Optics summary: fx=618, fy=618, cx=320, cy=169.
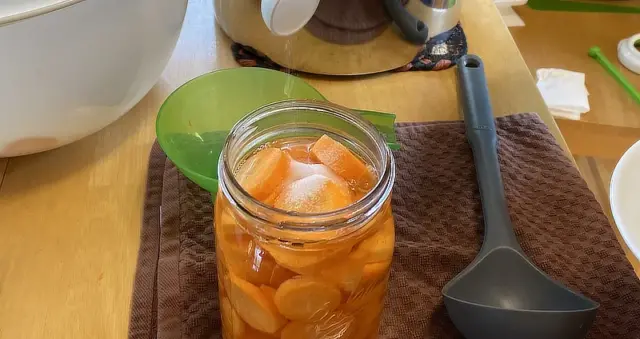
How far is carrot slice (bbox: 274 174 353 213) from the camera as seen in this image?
33 cm

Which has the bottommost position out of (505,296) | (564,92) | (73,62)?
(564,92)

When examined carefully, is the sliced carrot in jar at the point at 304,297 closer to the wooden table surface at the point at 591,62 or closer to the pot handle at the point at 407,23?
the pot handle at the point at 407,23

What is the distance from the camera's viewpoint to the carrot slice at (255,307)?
0.33m

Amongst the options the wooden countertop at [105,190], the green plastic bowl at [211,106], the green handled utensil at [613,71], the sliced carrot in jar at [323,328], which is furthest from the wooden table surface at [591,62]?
the sliced carrot in jar at [323,328]

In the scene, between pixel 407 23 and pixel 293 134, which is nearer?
pixel 293 134

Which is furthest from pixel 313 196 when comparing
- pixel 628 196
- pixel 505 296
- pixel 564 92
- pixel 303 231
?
pixel 564 92

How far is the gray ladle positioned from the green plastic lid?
0.34ft

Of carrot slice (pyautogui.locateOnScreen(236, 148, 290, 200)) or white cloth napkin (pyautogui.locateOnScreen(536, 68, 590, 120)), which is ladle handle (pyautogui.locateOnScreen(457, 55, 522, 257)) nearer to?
carrot slice (pyautogui.locateOnScreen(236, 148, 290, 200))

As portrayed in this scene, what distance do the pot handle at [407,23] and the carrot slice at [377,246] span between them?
0.82 ft

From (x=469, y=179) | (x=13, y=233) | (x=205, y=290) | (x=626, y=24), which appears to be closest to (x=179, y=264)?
(x=205, y=290)

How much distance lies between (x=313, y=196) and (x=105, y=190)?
239 mm

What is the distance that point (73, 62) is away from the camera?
410 millimetres

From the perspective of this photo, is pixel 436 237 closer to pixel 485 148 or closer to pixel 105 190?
pixel 485 148

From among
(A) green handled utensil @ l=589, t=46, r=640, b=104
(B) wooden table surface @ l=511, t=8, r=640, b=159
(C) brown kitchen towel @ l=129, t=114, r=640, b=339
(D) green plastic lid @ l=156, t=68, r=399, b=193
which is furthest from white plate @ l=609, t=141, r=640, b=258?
(A) green handled utensil @ l=589, t=46, r=640, b=104
